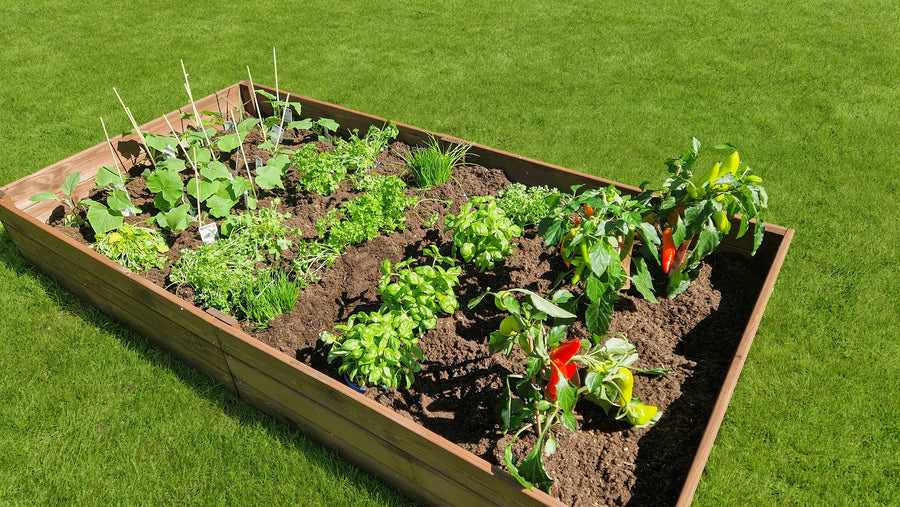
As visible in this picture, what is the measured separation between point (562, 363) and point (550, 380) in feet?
0.26

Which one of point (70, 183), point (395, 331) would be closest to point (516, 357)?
point (395, 331)

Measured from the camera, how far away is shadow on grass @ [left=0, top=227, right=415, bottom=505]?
2479 mm

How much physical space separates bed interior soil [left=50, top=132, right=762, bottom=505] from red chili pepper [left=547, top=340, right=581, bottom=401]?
271 mm

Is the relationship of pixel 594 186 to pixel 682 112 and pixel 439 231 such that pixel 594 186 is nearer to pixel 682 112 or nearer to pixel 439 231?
pixel 439 231

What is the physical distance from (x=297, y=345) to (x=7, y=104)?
4264 millimetres

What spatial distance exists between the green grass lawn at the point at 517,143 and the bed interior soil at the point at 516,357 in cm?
37

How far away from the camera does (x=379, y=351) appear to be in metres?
2.32

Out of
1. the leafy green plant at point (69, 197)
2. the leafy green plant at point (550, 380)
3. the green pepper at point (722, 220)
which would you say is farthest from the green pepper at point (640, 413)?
the leafy green plant at point (69, 197)

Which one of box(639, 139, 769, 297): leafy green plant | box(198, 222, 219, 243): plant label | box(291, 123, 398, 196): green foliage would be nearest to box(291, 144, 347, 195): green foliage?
box(291, 123, 398, 196): green foliage

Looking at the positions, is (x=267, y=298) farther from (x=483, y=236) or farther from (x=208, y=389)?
(x=483, y=236)

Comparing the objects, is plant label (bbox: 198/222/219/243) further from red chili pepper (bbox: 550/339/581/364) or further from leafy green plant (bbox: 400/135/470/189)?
red chili pepper (bbox: 550/339/581/364)

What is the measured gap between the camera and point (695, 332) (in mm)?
2734

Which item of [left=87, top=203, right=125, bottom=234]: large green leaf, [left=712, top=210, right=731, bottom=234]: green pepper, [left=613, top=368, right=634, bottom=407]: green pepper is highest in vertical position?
[left=712, top=210, right=731, bottom=234]: green pepper

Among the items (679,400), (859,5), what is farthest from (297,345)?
(859,5)
